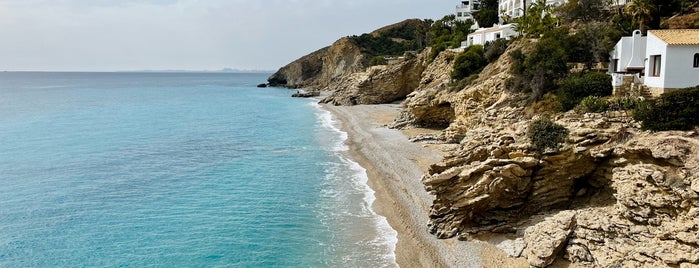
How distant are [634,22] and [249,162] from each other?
3069 centimetres

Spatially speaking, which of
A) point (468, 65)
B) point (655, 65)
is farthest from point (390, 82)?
point (655, 65)

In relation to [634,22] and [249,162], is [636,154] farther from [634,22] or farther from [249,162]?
[249,162]

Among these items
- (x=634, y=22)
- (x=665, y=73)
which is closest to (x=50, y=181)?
(x=665, y=73)

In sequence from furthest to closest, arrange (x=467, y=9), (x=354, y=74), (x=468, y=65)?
(x=467, y=9), (x=354, y=74), (x=468, y=65)

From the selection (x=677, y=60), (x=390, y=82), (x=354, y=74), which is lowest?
(x=390, y=82)

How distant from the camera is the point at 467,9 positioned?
100 m

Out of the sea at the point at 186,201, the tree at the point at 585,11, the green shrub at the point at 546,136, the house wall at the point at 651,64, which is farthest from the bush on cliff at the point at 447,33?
the green shrub at the point at 546,136

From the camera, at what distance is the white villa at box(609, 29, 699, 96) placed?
76.8ft

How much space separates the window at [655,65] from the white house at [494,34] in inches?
1068

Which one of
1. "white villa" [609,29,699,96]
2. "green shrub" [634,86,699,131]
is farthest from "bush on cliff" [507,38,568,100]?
"green shrub" [634,86,699,131]

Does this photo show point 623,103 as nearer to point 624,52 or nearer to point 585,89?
point 585,89

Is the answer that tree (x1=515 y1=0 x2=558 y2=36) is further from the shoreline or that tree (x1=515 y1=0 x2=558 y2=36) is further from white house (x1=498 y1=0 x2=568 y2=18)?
the shoreline

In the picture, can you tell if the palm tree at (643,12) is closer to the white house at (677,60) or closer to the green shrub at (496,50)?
the green shrub at (496,50)

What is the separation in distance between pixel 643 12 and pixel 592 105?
16.1m
